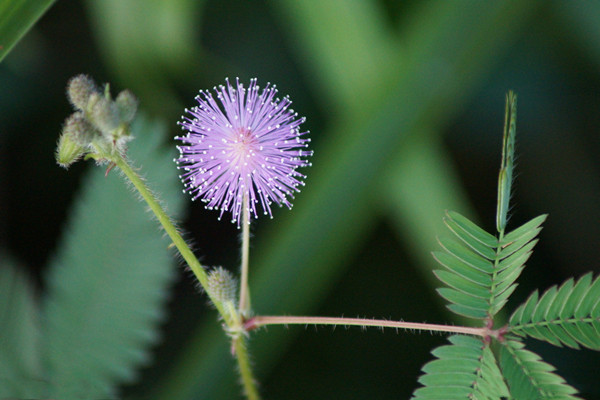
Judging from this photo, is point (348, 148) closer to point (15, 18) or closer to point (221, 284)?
point (221, 284)

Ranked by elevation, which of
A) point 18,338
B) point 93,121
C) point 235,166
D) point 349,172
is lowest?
point 18,338

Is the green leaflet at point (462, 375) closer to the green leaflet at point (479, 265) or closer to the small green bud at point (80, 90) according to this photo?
the green leaflet at point (479, 265)

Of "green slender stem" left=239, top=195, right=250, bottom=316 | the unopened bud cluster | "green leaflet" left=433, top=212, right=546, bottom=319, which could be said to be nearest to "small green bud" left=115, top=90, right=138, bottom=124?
the unopened bud cluster

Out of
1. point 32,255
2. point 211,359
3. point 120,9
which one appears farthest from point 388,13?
point 32,255

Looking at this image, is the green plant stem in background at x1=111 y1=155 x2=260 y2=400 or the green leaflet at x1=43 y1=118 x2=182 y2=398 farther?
the green leaflet at x1=43 y1=118 x2=182 y2=398

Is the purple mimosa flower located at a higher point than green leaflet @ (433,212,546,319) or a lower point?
higher

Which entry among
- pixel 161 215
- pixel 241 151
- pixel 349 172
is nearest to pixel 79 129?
pixel 161 215

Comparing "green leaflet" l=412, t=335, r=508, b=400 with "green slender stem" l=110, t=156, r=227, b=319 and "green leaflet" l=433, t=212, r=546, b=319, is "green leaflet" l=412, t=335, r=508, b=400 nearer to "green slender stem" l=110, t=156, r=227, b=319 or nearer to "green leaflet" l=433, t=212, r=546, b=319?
"green leaflet" l=433, t=212, r=546, b=319

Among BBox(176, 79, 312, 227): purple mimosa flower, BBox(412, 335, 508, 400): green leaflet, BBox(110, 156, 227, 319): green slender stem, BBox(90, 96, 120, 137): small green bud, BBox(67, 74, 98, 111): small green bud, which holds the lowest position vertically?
BBox(412, 335, 508, 400): green leaflet
